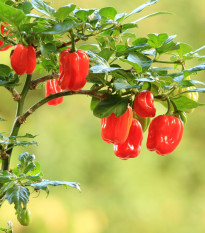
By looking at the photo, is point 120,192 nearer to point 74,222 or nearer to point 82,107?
point 74,222

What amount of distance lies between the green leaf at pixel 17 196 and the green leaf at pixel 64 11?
28 cm

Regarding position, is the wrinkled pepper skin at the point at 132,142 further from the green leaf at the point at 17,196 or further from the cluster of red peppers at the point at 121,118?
the green leaf at the point at 17,196

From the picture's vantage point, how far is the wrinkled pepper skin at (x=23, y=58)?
2.46 ft

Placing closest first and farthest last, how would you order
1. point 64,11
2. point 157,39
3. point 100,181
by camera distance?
1. point 64,11
2. point 157,39
3. point 100,181

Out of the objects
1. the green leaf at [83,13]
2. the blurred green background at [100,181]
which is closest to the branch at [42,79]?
the green leaf at [83,13]

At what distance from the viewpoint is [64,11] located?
0.67m

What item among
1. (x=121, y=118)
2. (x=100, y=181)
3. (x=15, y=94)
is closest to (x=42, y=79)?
(x=15, y=94)

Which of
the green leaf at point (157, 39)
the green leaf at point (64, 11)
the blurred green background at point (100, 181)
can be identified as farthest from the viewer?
the blurred green background at point (100, 181)

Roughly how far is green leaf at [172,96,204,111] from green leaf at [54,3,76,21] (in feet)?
0.82

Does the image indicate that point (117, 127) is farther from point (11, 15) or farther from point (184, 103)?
point (11, 15)

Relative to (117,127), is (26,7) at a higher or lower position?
higher

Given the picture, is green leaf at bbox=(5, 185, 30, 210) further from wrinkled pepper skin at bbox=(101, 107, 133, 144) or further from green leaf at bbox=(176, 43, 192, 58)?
green leaf at bbox=(176, 43, 192, 58)

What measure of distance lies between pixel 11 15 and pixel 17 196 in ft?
0.91

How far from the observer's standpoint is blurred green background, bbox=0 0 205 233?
2.36 m
